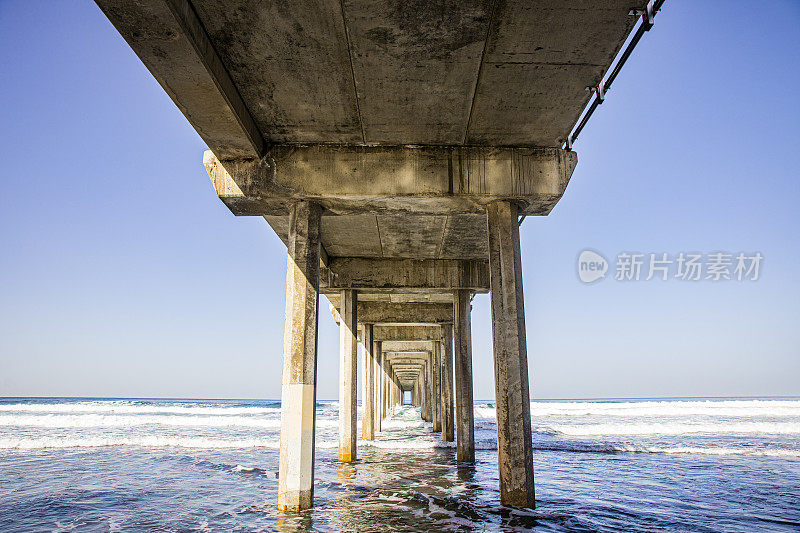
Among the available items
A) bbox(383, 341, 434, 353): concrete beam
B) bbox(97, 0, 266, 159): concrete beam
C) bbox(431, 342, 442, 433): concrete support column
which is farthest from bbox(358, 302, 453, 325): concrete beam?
bbox(97, 0, 266, 159): concrete beam

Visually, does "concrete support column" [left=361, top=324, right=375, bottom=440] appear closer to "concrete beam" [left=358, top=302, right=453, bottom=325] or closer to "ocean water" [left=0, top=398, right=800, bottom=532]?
"concrete beam" [left=358, top=302, right=453, bottom=325]

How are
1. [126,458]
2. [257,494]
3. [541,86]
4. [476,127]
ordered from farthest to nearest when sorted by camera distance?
[126,458]
[257,494]
[476,127]
[541,86]

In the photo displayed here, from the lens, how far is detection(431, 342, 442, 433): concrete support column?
81.9 feet

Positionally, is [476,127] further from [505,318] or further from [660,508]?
[660,508]

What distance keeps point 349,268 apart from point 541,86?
7956 mm

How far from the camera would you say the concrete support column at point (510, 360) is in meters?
7.03

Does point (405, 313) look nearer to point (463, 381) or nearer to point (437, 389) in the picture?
point (463, 381)

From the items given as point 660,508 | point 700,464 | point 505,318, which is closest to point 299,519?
point 505,318

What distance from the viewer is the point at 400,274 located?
42.9 ft

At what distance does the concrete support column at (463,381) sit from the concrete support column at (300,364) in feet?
19.4

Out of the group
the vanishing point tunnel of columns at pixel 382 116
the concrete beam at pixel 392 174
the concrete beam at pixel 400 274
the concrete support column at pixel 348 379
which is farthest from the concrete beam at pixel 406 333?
the concrete beam at pixel 392 174

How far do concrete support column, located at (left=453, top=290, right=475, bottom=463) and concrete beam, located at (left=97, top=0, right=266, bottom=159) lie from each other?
8.09m

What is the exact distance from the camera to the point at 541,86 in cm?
619

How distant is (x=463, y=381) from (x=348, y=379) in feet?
10.7
